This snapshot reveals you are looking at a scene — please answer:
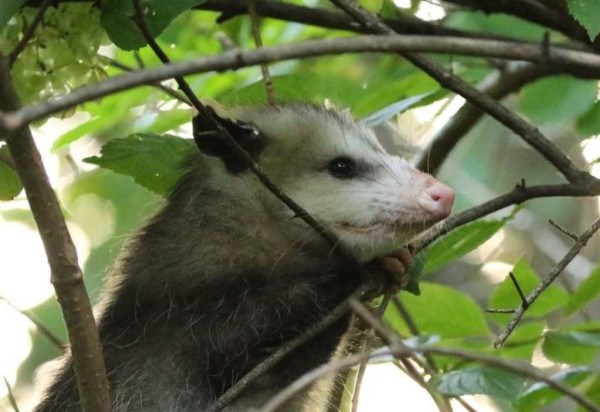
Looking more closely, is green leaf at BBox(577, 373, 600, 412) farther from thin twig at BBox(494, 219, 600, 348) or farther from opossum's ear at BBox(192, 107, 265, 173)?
opossum's ear at BBox(192, 107, 265, 173)

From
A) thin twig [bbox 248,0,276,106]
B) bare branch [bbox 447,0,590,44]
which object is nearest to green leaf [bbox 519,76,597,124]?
bare branch [bbox 447,0,590,44]

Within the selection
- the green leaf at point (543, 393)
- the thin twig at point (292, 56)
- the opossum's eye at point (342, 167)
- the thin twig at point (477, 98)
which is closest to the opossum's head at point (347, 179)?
the opossum's eye at point (342, 167)

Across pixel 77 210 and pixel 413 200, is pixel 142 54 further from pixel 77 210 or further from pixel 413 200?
pixel 77 210

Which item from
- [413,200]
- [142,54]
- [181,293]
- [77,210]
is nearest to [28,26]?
[181,293]

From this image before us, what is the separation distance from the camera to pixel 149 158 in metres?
2.37

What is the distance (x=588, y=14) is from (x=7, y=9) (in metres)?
0.97

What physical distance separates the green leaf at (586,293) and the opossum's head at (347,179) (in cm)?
29

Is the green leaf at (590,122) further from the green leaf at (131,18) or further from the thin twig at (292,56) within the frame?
the thin twig at (292,56)

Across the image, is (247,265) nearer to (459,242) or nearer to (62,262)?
(459,242)

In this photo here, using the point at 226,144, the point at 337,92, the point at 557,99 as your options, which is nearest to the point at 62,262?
the point at 226,144

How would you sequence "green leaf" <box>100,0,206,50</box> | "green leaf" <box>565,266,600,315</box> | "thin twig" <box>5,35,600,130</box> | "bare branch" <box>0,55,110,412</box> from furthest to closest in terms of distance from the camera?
"green leaf" <box>565,266,600,315</box> → "green leaf" <box>100,0,206,50</box> → "bare branch" <box>0,55,110,412</box> → "thin twig" <box>5,35,600,130</box>

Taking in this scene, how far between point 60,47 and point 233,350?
687mm

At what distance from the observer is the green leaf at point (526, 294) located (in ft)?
7.56

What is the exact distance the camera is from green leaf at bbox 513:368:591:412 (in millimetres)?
1894
